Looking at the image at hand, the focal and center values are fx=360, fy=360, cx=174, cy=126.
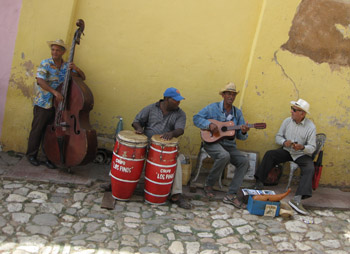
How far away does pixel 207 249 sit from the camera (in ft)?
11.8

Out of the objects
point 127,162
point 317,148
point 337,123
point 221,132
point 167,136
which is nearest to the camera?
point 127,162

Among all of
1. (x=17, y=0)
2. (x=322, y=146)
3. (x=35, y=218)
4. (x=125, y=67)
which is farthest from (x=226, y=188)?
(x=17, y=0)

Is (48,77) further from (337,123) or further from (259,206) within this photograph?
(337,123)

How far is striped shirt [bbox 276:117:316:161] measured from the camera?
5.08 m

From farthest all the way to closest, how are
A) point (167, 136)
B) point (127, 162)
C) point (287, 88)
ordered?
point (287, 88), point (167, 136), point (127, 162)

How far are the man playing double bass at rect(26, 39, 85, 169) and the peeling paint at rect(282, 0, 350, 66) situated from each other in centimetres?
317

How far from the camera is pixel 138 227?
12.5 feet

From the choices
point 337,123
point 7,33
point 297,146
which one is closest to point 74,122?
point 7,33

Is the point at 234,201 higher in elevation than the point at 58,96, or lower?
lower

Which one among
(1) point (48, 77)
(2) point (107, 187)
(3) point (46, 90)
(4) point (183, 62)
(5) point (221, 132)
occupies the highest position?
(4) point (183, 62)

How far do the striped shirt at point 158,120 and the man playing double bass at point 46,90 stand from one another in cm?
104

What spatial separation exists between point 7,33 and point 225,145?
3.38 m

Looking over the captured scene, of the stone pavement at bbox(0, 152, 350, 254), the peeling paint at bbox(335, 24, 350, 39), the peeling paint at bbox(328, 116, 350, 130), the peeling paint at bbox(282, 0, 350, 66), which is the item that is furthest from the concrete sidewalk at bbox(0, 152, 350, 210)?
the peeling paint at bbox(335, 24, 350, 39)

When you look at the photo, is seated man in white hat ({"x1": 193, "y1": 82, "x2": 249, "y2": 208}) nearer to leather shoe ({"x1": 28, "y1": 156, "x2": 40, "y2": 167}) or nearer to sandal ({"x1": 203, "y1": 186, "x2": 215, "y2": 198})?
sandal ({"x1": 203, "y1": 186, "x2": 215, "y2": 198})
